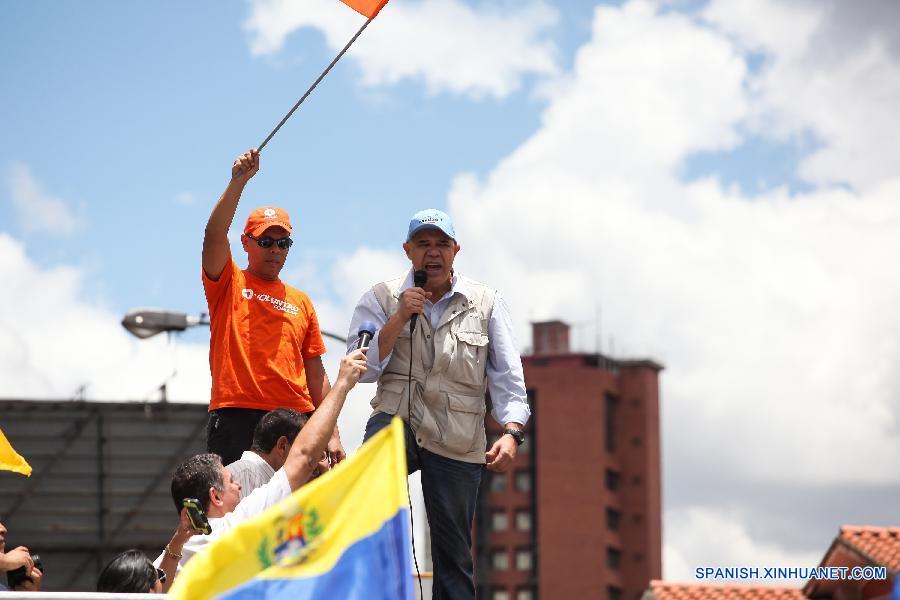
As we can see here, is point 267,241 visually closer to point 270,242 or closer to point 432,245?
point 270,242

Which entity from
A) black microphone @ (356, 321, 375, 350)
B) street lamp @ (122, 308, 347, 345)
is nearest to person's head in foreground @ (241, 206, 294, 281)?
black microphone @ (356, 321, 375, 350)

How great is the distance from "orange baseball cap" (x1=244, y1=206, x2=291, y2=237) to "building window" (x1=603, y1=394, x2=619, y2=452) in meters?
104

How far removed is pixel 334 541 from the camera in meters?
4.97

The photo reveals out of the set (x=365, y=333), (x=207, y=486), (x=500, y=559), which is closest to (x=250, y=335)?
(x=365, y=333)

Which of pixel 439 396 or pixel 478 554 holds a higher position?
pixel 478 554

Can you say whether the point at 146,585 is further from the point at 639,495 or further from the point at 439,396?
the point at 639,495

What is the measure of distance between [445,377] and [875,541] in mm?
19127

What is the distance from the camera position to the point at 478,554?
10694 centimetres

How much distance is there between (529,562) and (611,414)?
41.9ft

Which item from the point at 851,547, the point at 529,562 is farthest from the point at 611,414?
the point at 851,547

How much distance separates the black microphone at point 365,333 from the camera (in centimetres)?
698

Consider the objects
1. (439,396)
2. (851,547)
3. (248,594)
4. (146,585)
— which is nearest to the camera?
(248,594)

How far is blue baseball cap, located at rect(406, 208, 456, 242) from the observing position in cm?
752

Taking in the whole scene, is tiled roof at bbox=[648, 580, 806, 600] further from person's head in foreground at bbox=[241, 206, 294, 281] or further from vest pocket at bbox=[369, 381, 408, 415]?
vest pocket at bbox=[369, 381, 408, 415]
